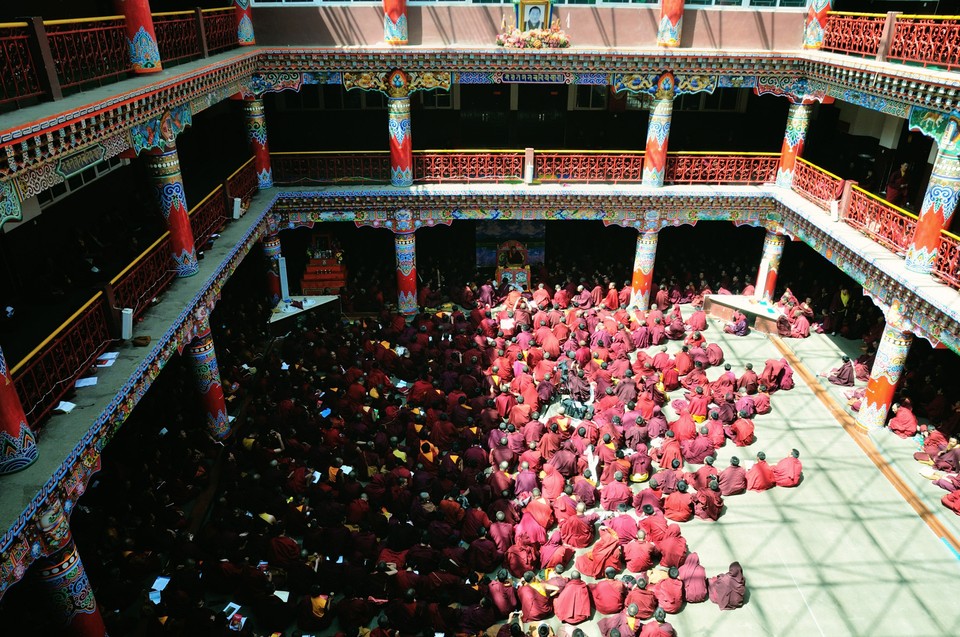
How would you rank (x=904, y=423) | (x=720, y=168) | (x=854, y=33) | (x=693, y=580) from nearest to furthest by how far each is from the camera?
(x=693, y=580), (x=904, y=423), (x=854, y=33), (x=720, y=168)

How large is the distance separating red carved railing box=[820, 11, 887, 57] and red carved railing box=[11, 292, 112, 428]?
49.3 feet

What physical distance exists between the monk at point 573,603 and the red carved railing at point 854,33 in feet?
39.2

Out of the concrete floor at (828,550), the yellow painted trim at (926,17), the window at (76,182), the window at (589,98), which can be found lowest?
the concrete floor at (828,550)

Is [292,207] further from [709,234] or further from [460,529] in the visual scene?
[709,234]

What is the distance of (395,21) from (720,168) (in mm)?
9084

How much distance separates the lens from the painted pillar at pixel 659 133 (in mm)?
16703

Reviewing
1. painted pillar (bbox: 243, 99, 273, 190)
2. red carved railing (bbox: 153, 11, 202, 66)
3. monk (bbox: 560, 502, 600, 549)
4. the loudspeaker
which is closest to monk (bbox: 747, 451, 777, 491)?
monk (bbox: 560, 502, 600, 549)

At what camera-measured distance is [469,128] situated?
68.9 ft

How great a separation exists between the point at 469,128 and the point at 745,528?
14084 mm

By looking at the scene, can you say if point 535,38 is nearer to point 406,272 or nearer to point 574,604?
point 406,272

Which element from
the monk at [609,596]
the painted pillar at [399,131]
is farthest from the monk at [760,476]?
the painted pillar at [399,131]

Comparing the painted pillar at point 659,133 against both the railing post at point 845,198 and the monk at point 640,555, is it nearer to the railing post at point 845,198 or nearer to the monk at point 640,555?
the railing post at point 845,198

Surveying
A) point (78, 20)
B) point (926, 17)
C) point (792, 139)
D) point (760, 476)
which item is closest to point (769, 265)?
point (792, 139)

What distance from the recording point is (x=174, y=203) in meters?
11.6
